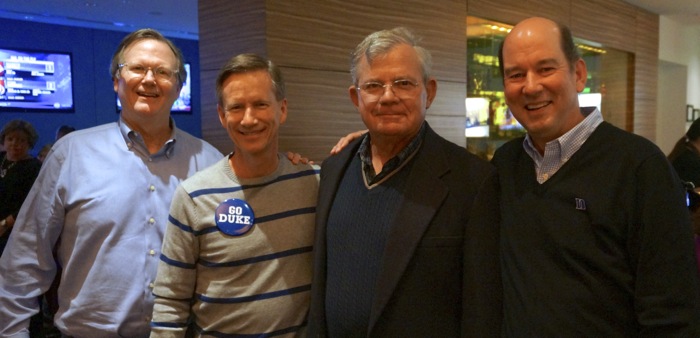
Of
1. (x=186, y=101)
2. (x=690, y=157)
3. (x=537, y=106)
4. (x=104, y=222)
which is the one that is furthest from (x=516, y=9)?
(x=186, y=101)

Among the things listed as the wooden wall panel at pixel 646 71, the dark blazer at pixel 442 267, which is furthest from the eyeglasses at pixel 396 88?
the wooden wall panel at pixel 646 71

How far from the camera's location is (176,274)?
1.60 meters

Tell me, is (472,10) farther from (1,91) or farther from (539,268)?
(1,91)

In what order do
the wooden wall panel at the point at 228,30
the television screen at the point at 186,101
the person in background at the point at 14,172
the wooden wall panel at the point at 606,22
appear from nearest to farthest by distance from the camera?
the wooden wall panel at the point at 228,30 < the person in background at the point at 14,172 < the wooden wall panel at the point at 606,22 < the television screen at the point at 186,101

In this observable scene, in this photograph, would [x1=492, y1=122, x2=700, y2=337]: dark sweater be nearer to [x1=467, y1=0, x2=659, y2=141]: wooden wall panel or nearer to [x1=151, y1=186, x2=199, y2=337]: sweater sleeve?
[x1=151, y1=186, x2=199, y2=337]: sweater sleeve

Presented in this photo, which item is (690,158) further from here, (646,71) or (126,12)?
(126,12)

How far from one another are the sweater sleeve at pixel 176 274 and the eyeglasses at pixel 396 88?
620 millimetres

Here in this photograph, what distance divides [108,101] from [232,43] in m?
6.10

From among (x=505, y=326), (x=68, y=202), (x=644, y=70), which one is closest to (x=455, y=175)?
(x=505, y=326)

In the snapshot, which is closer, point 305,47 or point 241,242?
point 241,242

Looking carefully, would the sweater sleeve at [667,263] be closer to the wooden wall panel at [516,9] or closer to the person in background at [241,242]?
the person in background at [241,242]

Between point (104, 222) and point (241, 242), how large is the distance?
0.46 m

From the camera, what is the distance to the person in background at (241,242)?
62.9 inches

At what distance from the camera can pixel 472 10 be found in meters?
4.40
